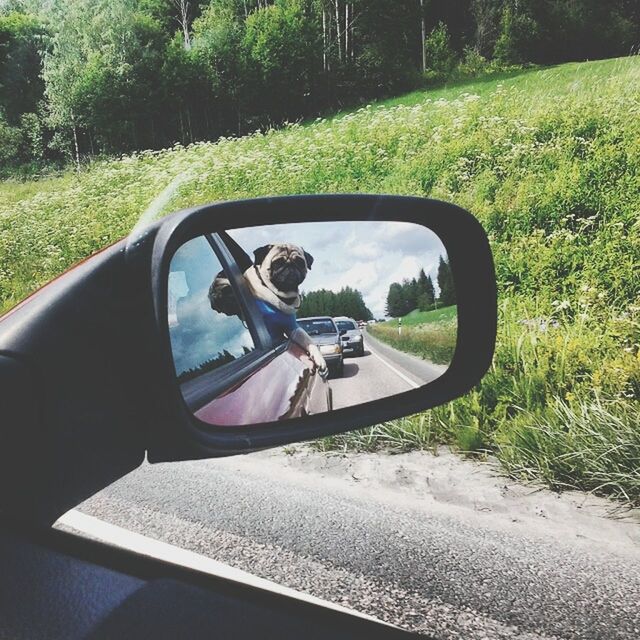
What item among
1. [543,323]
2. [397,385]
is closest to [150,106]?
[543,323]

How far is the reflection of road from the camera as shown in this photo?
1.27m

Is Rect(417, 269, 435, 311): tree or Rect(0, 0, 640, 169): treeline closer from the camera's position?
Rect(417, 269, 435, 311): tree

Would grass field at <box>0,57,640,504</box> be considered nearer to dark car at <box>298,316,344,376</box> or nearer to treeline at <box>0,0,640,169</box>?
treeline at <box>0,0,640,169</box>

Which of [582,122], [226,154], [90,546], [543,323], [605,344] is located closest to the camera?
[90,546]

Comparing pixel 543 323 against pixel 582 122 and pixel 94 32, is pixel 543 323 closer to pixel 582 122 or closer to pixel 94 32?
pixel 582 122

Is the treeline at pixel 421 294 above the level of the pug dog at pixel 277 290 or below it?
below

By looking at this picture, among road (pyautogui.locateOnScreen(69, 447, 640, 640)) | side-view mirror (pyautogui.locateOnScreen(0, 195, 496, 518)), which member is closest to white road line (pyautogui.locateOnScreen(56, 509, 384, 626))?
road (pyautogui.locateOnScreen(69, 447, 640, 640))

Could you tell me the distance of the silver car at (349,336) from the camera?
1272 millimetres

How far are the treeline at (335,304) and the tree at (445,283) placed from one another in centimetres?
21

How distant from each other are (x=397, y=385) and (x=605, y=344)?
3137 millimetres

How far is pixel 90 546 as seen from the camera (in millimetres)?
909

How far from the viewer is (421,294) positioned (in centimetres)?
163

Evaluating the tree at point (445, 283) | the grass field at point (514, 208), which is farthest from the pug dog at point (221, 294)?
the grass field at point (514, 208)

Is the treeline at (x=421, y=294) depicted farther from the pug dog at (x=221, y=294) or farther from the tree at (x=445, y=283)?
the pug dog at (x=221, y=294)
